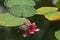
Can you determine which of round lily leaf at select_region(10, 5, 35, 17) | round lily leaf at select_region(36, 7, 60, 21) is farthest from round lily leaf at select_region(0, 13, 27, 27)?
round lily leaf at select_region(36, 7, 60, 21)

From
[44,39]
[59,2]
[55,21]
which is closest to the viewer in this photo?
[44,39]

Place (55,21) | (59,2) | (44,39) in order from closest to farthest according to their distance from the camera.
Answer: (44,39), (55,21), (59,2)

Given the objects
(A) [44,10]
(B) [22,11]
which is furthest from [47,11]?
(B) [22,11]

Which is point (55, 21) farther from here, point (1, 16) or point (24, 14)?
point (1, 16)

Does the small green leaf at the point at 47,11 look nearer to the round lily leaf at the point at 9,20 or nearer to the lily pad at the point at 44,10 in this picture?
the lily pad at the point at 44,10

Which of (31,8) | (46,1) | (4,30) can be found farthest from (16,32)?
(46,1)

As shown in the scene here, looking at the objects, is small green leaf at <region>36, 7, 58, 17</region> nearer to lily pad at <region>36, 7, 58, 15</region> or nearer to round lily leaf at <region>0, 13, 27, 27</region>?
lily pad at <region>36, 7, 58, 15</region>

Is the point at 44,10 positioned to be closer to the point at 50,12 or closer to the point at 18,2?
the point at 50,12
